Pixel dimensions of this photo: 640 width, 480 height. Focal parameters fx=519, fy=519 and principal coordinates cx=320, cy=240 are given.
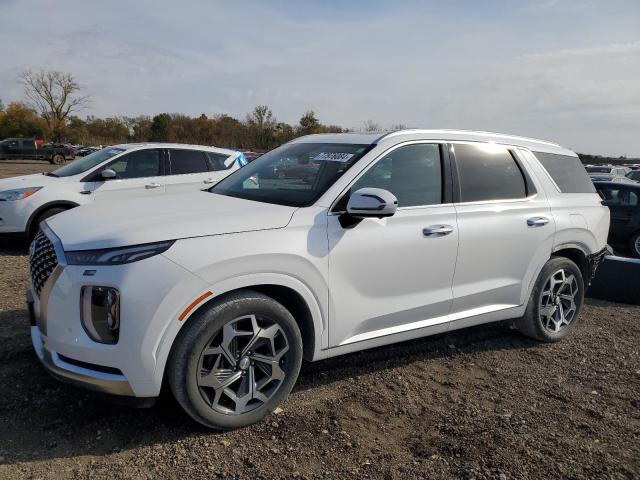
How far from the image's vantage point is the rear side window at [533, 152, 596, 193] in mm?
4801

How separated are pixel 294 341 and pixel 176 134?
257 feet

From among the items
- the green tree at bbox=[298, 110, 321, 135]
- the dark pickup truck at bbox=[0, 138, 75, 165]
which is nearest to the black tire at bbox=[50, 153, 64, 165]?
the dark pickup truck at bbox=[0, 138, 75, 165]

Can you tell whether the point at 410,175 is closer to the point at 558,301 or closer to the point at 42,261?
the point at 558,301

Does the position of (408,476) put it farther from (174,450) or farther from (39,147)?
(39,147)

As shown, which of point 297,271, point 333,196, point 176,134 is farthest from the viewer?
point 176,134

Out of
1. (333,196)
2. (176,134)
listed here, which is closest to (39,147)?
(176,134)

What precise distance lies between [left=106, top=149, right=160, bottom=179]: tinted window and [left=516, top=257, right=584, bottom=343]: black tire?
231 inches

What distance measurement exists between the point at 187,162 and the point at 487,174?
18.2ft

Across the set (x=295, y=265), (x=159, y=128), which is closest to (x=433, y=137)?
(x=295, y=265)

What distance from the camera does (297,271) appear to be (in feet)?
10.3

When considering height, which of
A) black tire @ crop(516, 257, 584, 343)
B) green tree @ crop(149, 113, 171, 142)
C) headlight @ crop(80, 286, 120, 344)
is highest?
green tree @ crop(149, 113, 171, 142)

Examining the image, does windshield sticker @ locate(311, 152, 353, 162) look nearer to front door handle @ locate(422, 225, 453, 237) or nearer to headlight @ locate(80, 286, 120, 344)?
front door handle @ locate(422, 225, 453, 237)

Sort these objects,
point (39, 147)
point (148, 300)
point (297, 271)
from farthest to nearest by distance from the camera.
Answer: point (39, 147) → point (297, 271) → point (148, 300)

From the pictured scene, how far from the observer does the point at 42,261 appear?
3.11m
